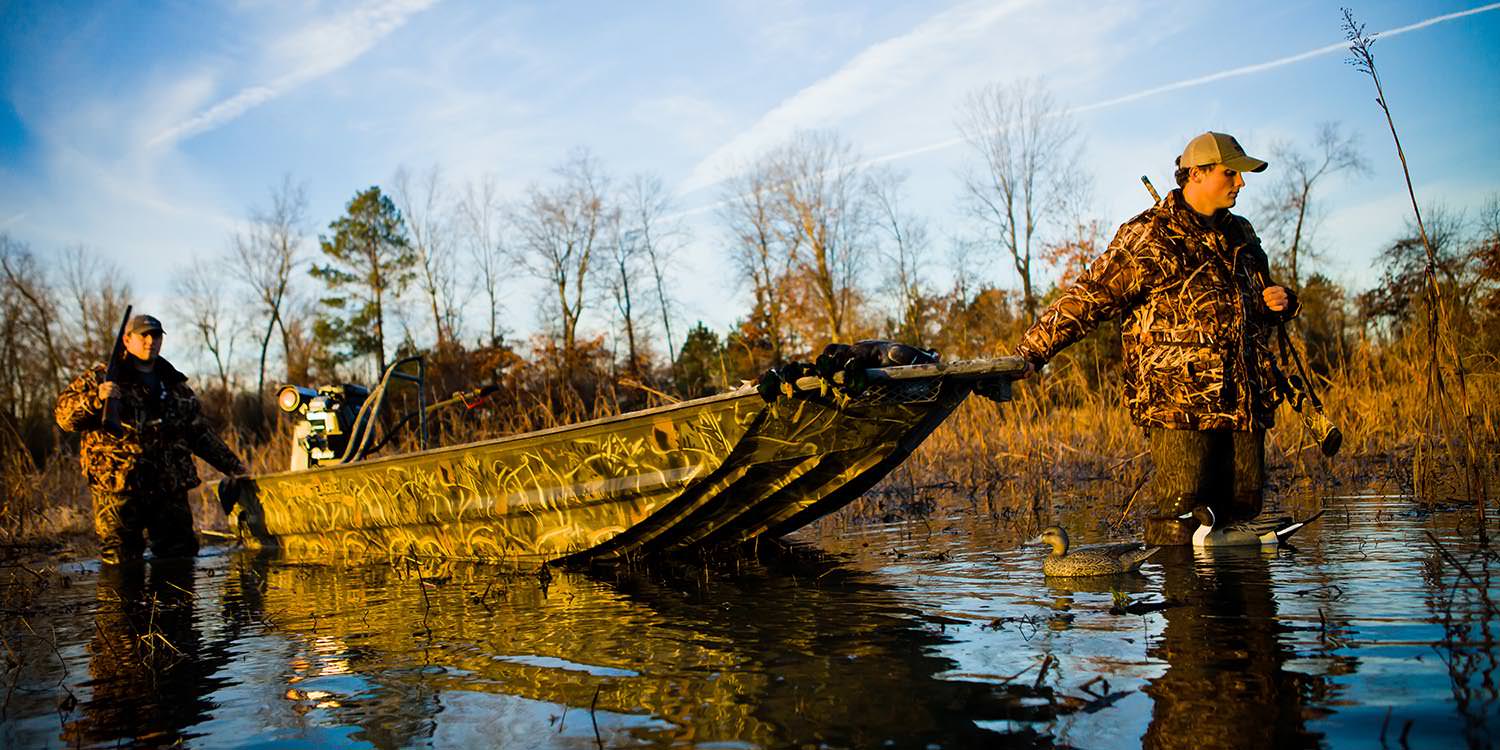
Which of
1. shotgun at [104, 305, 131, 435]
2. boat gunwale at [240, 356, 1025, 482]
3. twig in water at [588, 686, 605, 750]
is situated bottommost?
twig in water at [588, 686, 605, 750]

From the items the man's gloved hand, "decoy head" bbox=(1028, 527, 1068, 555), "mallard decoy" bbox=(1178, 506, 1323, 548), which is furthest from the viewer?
the man's gloved hand

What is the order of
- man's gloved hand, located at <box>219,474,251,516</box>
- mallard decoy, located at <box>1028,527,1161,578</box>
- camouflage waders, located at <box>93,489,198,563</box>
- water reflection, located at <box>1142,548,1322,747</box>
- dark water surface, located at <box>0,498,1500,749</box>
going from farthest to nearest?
1. man's gloved hand, located at <box>219,474,251,516</box>
2. camouflage waders, located at <box>93,489,198,563</box>
3. mallard decoy, located at <box>1028,527,1161,578</box>
4. dark water surface, located at <box>0,498,1500,749</box>
5. water reflection, located at <box>1142,548,1322,747</box>

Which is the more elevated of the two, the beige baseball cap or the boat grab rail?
the beige baseball cap

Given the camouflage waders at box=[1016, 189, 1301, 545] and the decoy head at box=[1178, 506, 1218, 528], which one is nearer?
the camouflage waders at box=[1016, 189, 1301, 545]

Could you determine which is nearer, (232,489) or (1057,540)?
(1057,540)

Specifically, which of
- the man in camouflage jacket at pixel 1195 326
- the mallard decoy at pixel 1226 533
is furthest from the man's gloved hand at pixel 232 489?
the mallard decoy at pixel 1226 533

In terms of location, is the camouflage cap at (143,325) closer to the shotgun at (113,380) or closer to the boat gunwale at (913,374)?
the shotgun at (113,380)

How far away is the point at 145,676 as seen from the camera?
3779mm

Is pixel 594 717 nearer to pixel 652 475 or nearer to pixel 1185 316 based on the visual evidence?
pixel 652 475

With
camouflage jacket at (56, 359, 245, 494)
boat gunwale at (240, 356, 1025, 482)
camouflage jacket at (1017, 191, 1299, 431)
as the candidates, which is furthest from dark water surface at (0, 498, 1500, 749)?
camouflage jacket at (56, 359, 245, 494)

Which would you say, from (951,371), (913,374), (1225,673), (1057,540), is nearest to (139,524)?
(913,374)

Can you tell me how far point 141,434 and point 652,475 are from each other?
4.79m

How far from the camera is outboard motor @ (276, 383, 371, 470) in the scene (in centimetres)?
773

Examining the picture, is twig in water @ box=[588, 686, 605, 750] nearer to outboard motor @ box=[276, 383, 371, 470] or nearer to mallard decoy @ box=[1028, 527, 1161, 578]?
mallard decoy @ box=[1028, 527, 1161, 578]
